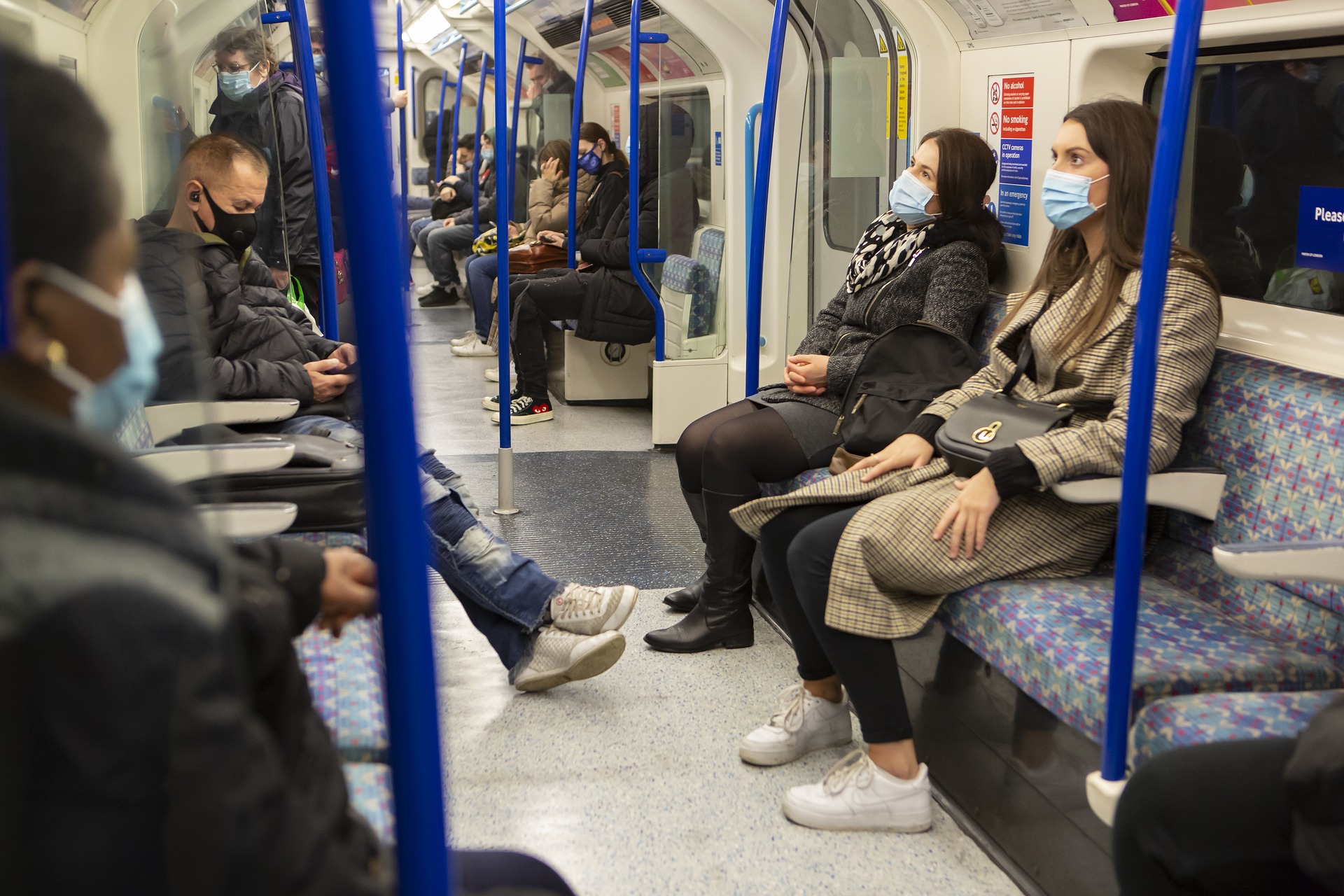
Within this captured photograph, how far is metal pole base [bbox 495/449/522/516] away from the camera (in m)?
4.46

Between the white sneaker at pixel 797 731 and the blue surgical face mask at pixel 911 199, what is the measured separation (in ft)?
4.24

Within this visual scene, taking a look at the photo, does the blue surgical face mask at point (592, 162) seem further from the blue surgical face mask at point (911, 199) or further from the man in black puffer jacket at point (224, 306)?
the blue surgical face mask at point (911, 199)

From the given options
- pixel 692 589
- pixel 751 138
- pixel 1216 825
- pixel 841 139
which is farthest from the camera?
pixel 751 138

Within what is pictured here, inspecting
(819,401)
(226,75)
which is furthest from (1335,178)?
(226,75)

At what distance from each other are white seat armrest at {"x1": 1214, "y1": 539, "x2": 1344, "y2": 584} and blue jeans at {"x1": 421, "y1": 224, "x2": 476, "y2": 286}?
29.4 ft

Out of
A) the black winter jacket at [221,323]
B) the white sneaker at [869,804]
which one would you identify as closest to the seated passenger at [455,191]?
the black winter jacket at [221,323]

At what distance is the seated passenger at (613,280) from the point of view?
5.85 metres

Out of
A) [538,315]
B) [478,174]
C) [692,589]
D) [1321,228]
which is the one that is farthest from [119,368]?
[478,174]

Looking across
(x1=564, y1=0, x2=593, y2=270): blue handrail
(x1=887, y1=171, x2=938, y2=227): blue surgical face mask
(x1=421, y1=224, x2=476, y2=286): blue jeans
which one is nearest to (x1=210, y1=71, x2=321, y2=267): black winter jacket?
(x1=564, y1=0, x2=593, y2=270): blue handrail

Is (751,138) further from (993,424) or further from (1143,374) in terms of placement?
(1143,374)

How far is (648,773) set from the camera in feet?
8.73

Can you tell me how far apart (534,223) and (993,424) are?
5.59 m

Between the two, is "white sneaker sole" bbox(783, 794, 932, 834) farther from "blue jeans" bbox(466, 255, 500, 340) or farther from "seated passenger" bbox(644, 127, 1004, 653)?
"blue jeans" bbox(466, 255, 500, 340)

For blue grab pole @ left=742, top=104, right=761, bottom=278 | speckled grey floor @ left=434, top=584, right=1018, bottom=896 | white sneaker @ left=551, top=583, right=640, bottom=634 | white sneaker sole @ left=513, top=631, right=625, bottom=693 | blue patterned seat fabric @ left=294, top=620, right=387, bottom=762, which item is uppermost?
blue grab pole @ left=742, top=104, right=761, bottom=278
